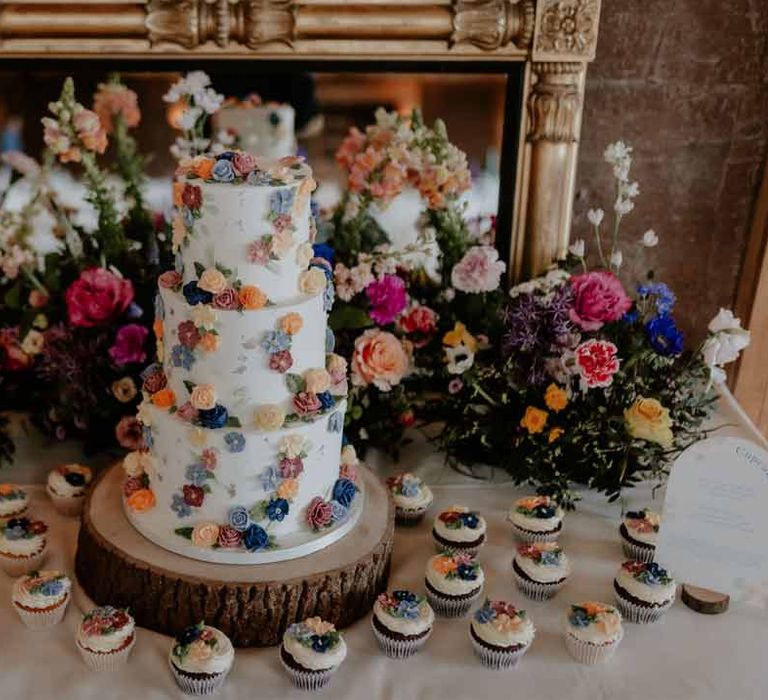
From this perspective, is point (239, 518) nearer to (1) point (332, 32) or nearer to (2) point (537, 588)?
(2) point (537, 588)

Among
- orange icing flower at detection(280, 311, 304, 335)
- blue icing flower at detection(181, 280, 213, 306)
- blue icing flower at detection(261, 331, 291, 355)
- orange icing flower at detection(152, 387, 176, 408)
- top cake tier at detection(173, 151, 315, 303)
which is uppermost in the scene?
top cake tier at detection(173, 151, 315, 303)

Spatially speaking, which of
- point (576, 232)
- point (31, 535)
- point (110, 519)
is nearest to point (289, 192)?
point (110, 519)

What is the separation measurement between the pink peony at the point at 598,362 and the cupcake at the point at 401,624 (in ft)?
1.71

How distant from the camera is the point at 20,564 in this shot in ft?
5.17

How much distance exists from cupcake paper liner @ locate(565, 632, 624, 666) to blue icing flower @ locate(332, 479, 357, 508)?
1.36 ft

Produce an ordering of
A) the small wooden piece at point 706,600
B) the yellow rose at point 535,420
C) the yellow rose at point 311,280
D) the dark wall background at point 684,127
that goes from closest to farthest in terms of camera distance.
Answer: the yellow rose at point 311,280 < the small wooden piece at point 706,600 < the yellow rose at point 535,420 < the dark wall background at point 684,127

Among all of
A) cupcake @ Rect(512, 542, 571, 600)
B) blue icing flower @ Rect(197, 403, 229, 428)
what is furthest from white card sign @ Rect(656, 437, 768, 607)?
blue icing flower @ Rect(197, 403, 229, 428)

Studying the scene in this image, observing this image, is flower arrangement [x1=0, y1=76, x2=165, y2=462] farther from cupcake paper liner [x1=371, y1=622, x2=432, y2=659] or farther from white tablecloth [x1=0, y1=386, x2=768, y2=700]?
cupcake paper liner [x1=371, y1=622, x2=432, y2=659]

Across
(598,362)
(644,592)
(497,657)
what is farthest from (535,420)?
(497,657)

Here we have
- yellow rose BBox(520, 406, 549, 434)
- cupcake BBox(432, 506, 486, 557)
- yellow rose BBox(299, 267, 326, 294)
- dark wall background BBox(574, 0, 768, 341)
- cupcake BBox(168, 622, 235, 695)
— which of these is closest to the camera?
cupcake BBox(168, 622, 235, 695)

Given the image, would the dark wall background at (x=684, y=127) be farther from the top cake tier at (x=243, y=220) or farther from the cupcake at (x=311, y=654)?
the cupcake at (x=311, y=654)

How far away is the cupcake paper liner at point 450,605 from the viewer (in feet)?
4.99

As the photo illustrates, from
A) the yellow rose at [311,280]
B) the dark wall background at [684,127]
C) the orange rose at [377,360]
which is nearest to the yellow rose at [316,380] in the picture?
the yellow rose at [311,280]

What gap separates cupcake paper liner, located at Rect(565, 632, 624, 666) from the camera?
1.42 m
